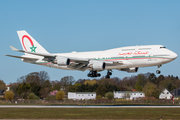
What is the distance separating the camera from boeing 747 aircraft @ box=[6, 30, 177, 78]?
162 ft

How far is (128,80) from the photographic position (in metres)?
188

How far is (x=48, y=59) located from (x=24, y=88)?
1701 inches

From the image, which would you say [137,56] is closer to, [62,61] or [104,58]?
[104,58]

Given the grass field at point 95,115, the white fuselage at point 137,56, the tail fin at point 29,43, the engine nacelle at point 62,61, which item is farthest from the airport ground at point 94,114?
the tail fin at point 29,43

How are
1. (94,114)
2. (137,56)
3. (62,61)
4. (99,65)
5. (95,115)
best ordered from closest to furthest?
1. (95,115)
2. (94,114)
3. (137,56)
4. (99,65)
5. (62,61)

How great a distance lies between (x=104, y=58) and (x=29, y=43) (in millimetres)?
19389

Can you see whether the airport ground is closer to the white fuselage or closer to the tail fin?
the white fuselage

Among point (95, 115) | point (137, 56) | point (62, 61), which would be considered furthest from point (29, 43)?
point (95, 115)

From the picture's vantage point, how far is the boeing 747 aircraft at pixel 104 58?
162ft

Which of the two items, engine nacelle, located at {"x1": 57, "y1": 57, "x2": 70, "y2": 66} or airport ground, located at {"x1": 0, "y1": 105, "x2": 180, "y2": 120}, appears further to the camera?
engine nacelle, located at {"x1": 57, "y1": 57, "x2": 70, "y2": 66}

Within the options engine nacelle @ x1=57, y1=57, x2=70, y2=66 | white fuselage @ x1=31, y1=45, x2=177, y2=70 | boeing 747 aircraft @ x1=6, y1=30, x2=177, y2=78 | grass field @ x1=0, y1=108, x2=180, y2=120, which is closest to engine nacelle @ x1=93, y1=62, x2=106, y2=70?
boeing 747 aircraft @ x1=6, y1=30, x2=177, y2=78

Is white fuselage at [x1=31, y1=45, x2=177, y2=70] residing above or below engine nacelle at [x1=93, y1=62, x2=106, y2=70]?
above

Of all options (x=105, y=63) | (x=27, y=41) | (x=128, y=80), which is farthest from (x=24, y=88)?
(x=128, y=80)

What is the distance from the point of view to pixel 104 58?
54094mm
